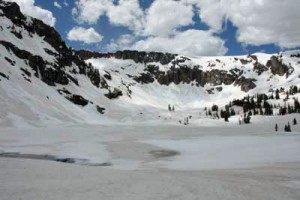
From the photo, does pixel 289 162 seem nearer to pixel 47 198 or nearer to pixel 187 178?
pixel 187 178

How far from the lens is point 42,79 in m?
198

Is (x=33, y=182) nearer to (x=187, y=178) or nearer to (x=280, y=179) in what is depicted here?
(x=187, y=178)

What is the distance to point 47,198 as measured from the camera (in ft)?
58.6

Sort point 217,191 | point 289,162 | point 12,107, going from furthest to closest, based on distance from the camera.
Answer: point 12,107 < point 289,162 < point 217,191

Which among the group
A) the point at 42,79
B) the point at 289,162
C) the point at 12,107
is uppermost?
the point at 42,79

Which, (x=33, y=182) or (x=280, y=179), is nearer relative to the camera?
(x=33, y=182)

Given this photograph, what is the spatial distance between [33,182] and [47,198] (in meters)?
4.73

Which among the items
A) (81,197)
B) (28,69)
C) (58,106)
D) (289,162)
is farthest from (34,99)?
(81,197)

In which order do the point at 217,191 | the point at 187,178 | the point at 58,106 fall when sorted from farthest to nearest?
the point at 58,106 < the point at 187,178 < the point at 217,191

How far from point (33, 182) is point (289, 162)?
28.1 meters

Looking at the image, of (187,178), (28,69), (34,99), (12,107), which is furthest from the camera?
(28,69)

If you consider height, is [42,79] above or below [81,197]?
above

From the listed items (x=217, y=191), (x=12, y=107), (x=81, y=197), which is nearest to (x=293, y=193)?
(x=217, y=191)

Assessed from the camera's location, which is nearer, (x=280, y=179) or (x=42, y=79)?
(x=280, y=179)
